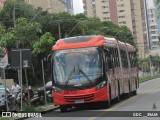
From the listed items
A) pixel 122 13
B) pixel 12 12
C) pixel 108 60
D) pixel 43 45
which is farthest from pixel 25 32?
pixel 122 13

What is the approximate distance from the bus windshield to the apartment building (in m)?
144

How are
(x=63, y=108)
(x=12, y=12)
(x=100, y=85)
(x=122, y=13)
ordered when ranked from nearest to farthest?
1. (x=100, y=85)
2. (x=63, y=108)
3. (x=12, y=12)
4. (x=122, y=13)

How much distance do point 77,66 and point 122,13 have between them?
147 metres

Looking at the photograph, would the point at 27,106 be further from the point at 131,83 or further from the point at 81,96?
the point at 131,83

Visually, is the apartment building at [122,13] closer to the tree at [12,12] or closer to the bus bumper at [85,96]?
the tree at [12,12]

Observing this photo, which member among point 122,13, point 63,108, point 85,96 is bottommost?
point 63,108

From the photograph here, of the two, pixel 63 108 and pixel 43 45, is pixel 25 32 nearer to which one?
pixel 63 108

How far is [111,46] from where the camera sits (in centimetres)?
2511

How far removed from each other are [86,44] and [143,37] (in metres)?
154

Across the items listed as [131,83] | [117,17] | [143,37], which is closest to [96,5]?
[117,17]

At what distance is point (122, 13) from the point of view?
167 metres

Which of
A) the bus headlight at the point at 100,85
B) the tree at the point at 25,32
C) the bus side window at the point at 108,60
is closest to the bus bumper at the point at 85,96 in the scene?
the bus headlight at the point at 100,85

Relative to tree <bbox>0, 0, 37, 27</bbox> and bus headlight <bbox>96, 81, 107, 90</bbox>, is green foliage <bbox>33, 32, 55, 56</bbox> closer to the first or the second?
tree <bbox>0, 0, 37, 27</bbox>

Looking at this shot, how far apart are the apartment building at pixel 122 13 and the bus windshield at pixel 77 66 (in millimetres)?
144112
